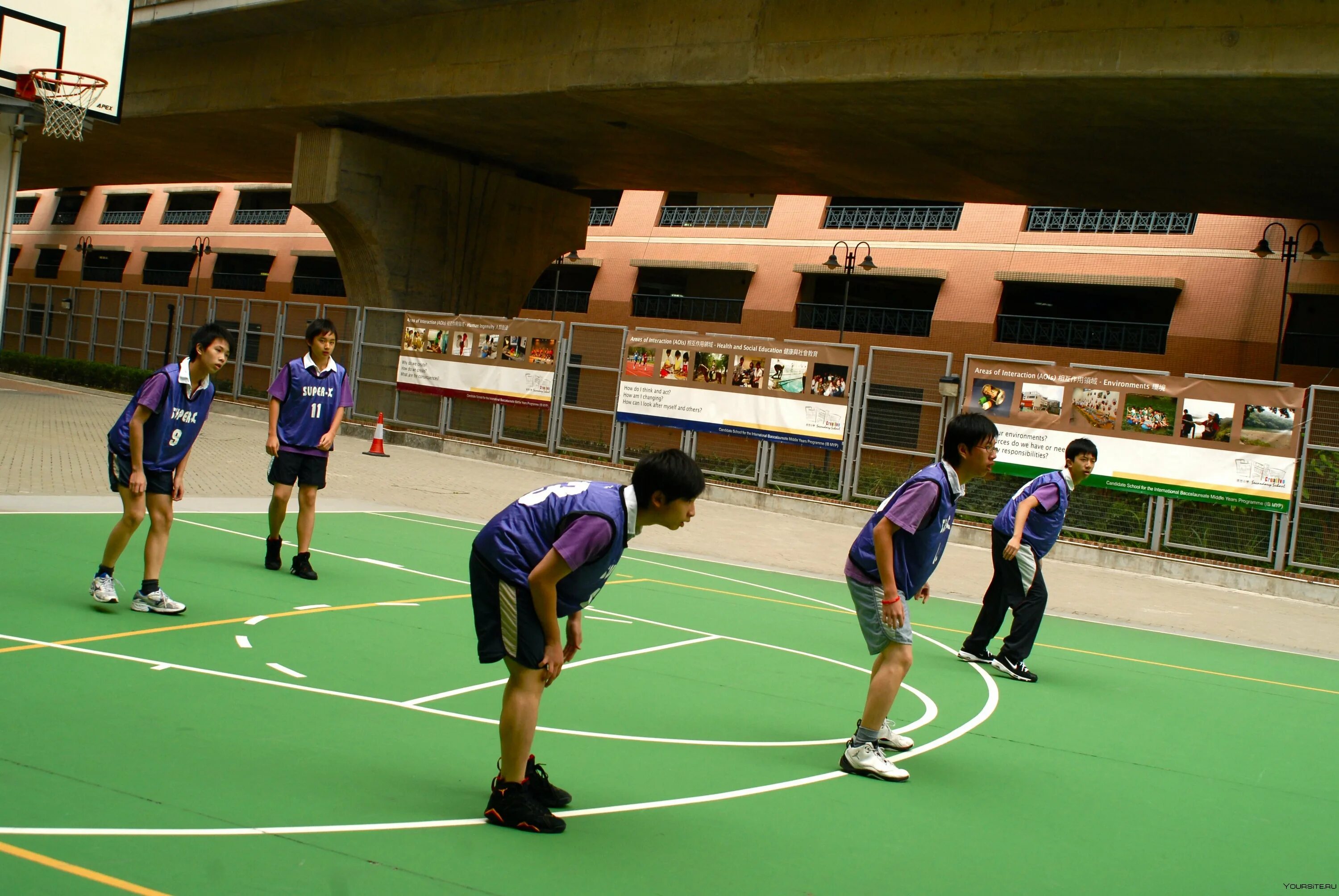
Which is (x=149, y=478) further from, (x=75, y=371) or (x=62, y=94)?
(x=75, y=371)

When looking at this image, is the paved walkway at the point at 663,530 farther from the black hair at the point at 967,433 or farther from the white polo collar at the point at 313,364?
the black hair at the point at 967,433

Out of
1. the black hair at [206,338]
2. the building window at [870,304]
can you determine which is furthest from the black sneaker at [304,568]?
the building window at [870,304]

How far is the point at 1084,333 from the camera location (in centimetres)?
3303

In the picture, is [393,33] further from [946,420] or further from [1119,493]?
[1119,493]

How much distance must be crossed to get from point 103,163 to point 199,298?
31.7ft

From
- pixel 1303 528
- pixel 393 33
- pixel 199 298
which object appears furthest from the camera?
pixel 199 298

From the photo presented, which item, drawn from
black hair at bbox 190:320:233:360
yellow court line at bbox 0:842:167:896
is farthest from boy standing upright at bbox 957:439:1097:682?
yellow court line at bbox 0:842:167:896

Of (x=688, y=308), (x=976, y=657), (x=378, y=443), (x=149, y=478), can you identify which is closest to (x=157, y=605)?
(x=149, y=478)

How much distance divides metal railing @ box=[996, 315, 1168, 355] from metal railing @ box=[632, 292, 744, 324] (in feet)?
29.4

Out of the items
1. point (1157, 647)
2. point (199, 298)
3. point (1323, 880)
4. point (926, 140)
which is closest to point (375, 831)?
point (1323, 880)

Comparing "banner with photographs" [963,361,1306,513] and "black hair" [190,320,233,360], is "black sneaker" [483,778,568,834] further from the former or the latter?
"banner with photographs" [963,361,1306,513]

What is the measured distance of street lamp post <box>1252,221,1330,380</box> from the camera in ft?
79.0

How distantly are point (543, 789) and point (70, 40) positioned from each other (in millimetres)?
16617

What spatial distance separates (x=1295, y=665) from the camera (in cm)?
1054
